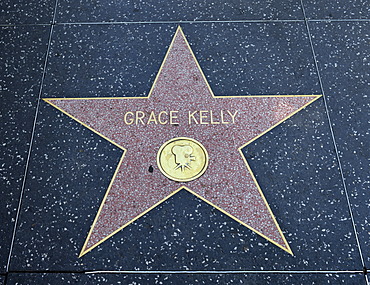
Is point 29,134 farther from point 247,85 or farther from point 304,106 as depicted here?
point 304,106

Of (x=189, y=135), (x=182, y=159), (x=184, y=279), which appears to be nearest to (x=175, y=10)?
(x=189, y=135)

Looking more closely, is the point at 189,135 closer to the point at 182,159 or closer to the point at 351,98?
the point at 182,159

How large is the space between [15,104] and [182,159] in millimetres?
1039

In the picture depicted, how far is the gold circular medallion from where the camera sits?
172 cm

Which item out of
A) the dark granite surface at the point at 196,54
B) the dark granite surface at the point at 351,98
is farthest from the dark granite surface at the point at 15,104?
the dark granite surface at the point at 351,98

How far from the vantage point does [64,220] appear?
164 cm

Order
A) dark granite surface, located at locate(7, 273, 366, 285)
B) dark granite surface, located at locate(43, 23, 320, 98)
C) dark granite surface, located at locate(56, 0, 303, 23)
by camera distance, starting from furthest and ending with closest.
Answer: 1. dark granite surface, located at locate(56, 0, 303, 23)
2. dark granite surface, located at locate(43, 23, 320, 98)
3. dark granite surface, located at locate(7, 273, 366, 285)

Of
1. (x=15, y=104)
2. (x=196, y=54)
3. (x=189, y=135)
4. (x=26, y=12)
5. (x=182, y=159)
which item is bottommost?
(x=182, y=159)

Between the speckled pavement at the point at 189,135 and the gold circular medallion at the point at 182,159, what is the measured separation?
37mm

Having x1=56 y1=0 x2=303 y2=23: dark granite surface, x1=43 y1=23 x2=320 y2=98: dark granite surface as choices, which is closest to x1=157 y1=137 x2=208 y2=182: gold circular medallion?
x1=43 y1=23 x2=320 y2=98: dark granite surface

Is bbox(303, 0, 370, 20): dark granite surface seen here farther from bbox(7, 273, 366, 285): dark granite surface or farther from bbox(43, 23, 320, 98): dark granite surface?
bbox(7, 273, 366, 285): dark granite surface

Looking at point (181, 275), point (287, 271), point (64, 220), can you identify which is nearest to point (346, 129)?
point (287, 271)

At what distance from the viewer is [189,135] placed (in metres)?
1.82

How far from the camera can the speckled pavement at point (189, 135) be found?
1571 mm
